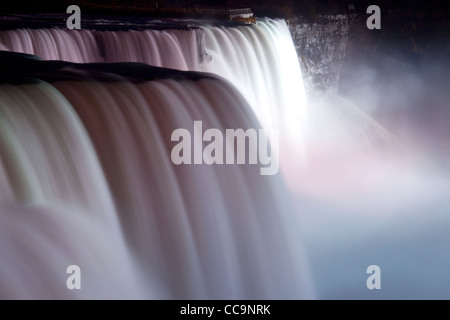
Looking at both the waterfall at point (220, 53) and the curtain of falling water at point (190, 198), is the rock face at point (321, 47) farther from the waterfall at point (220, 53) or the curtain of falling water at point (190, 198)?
the curtain of falling water at point (190, 198)

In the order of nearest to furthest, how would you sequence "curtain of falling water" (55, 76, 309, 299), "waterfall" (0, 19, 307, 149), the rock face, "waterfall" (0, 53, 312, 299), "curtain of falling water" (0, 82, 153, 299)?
"curtain of falling water" (0, 82, 153, 299)
"waterfall" (0, 53, 312, 299)
"curtain of falling water" (55, 76, 309, 299)
"waterfall" (0, 19, 307, 149)
the rock face

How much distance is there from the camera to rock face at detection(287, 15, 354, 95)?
45.2ft

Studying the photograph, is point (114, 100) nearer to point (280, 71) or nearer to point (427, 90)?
point (280, 71)

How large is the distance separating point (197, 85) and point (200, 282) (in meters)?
1.56

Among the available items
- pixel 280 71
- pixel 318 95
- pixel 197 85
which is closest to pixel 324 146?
pixel 318 95

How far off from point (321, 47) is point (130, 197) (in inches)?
438

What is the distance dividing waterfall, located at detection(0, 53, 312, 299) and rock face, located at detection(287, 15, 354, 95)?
28.8 ft

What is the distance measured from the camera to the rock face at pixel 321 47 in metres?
13.8

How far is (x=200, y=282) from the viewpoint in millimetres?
4254

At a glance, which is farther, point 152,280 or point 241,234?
point 241,234

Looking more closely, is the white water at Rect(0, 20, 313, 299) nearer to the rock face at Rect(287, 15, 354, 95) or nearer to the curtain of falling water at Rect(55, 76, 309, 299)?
the curtain of falling water at Rect(55, 76, 309, 299)

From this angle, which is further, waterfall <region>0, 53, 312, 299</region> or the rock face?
the rock face

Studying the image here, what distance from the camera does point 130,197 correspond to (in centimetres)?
402

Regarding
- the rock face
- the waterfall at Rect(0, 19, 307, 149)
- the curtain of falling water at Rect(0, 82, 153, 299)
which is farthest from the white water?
the rock face
